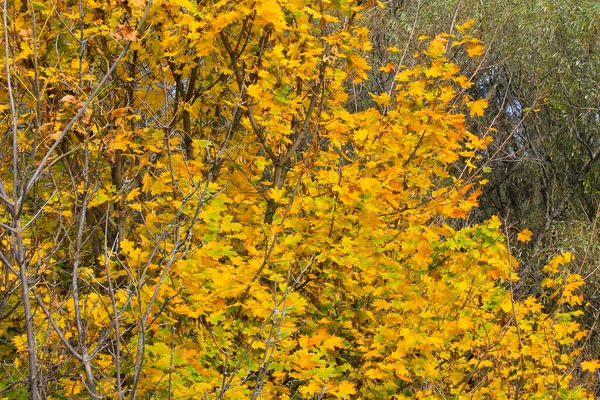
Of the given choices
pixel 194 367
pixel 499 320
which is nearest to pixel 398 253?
pixel 499 320

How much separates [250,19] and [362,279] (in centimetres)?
178

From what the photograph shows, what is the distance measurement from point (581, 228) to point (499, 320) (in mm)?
5722

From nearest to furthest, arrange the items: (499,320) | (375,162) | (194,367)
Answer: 1. (194,367)
2. (375,162)
3. (499,320)

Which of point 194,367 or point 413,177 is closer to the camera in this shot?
point 194,367

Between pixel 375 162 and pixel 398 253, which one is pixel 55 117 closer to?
pixel 375 162

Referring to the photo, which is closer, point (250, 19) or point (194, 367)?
point (194, 367)

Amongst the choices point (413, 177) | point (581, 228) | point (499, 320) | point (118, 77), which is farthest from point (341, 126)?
point (581, 228)

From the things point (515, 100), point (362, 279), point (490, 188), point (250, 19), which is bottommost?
point (490, 188)

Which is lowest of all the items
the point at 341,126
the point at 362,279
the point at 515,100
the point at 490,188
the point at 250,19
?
the point at 490,188

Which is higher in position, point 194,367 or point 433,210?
point 433,210

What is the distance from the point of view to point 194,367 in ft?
11.7

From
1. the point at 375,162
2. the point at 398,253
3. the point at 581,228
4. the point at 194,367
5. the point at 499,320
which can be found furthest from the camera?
the point at 581,228

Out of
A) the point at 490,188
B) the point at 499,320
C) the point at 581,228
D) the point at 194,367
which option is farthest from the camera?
the point at 490,188

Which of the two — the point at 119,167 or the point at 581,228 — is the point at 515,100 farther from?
the point at 119,167
